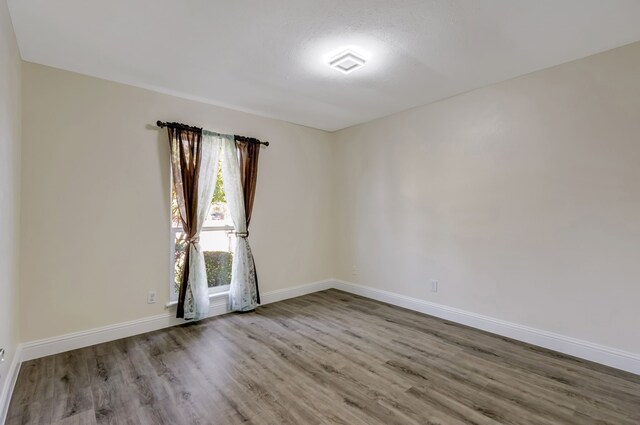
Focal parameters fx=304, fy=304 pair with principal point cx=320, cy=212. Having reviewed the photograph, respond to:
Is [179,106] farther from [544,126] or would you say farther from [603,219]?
[603,219]

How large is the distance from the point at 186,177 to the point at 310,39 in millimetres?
1995

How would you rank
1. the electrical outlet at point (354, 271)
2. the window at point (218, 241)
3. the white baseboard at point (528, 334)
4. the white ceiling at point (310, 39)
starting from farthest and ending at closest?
1. the electrical outlet at point (354, 271)
2. the window at point (218, 241)
3. the white baseboard at point (528, 334)
4. the white ceiling at point (310, 39)

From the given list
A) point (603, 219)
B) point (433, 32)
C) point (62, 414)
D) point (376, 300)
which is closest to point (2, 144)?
point (62, 414)

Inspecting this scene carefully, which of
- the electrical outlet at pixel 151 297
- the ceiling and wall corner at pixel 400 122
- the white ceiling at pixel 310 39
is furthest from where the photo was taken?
the electrical outlet at pixel 151 297

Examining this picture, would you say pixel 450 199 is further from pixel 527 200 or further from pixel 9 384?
pixel 9 384

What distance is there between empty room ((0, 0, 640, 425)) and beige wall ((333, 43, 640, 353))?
0.7 inches

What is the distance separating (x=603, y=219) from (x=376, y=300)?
2.65m

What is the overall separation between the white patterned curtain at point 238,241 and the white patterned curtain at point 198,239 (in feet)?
0.53

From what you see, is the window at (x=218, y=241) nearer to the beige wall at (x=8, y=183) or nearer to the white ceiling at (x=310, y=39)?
the white ceiling at (x=310, y=39)

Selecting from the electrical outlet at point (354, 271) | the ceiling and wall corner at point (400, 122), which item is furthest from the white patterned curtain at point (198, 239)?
the electrical outlet at point (354, 271)

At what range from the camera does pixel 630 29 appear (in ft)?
7.23

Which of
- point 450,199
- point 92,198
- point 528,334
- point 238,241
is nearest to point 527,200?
point 450,199

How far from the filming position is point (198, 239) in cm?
350

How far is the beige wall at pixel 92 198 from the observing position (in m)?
2.65
